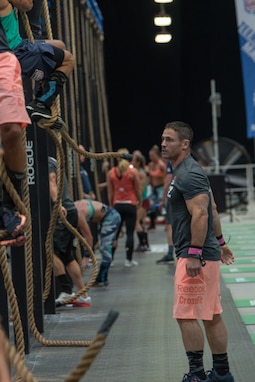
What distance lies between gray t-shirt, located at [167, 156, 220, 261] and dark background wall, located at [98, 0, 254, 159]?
20509 millimetres

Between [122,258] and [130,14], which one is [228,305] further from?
[130,14]

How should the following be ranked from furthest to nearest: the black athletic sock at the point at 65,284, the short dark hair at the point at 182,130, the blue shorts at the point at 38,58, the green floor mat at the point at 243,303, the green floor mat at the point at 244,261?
1. the green floor mat at the point at 244,261
2. the black athletic sock at the point at 65,284
3. the green floor mat at the point at 243,303
4. the short dark hair at the point at 182,130
5. the blue shorts at the point at 38,58

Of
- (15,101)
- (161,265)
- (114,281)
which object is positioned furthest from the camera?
(161,265)

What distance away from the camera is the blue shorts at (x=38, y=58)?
508 centimetres

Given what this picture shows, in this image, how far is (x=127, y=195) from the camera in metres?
12.5

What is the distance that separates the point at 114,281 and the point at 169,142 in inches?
218

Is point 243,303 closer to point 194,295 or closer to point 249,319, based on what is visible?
point 249,319

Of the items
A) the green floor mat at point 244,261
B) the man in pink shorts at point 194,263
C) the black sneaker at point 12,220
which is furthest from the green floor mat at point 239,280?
the black sneaker at point 12,220

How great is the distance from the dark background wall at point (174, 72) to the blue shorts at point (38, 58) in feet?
68.1

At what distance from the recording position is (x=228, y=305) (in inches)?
343

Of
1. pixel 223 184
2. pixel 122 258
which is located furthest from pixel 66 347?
pixel 223 184

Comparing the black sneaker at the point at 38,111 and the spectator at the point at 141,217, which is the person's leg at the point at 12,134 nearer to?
the black sneaker at the point at 38,111

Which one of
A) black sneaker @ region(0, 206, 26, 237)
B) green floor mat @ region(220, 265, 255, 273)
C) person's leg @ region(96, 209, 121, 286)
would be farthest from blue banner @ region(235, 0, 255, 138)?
black sneaker @ region(0, 206, 26, 237)

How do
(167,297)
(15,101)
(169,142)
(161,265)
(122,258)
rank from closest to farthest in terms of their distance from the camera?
(15,101) → (169,142) → (167,297) → (161,265) → (122,258)
